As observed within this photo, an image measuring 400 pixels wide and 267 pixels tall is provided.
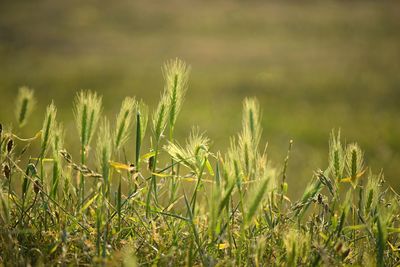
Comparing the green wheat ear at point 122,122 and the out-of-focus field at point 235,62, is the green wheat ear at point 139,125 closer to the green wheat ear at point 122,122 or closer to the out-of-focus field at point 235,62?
the green wheat ear at point 122,122

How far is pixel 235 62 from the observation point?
1120cm

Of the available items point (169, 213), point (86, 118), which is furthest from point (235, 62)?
point (169, 213)

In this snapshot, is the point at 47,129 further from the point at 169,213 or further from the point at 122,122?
the point at 169,213

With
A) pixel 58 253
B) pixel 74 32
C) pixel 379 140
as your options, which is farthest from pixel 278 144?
pixel 74 32

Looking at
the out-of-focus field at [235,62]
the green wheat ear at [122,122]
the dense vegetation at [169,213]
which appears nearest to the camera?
the dense vegetation at [169,213]

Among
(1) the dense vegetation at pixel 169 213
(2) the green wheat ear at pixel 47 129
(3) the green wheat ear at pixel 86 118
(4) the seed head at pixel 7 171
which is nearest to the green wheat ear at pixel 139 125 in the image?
(1) the dense vegetation at pixel 169 213

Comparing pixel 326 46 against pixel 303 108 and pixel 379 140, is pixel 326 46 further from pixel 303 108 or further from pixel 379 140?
pixel 379 140

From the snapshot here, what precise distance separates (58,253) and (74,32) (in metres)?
12.4

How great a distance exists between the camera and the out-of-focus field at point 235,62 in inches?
253

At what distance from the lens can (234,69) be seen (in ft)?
33.6

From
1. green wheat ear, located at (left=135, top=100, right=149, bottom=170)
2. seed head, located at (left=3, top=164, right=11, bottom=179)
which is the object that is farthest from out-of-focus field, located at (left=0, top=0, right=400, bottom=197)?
seed head, located at (left=3, top=164, right=11, bottom=179)

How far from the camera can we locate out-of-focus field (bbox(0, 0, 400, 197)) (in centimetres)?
643

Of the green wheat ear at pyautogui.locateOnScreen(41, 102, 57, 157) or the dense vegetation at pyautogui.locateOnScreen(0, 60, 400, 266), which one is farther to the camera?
the green wheat ear at pyautogui.locateOnScreen(41, 102, 57, 157)

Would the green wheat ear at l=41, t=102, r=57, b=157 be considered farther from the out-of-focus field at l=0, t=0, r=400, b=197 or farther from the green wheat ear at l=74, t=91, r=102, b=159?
the out-of-focus field at l=0, t=0, r=400, b=197
